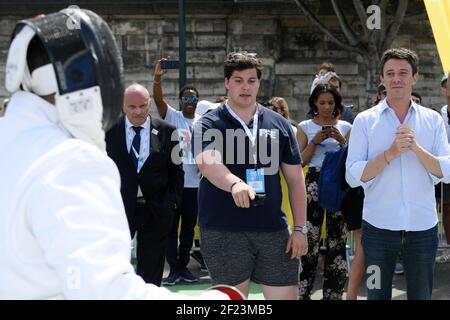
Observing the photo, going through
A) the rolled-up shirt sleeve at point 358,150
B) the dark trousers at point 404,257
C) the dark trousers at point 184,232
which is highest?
the rolled-up shirt sleeve at point 358,150

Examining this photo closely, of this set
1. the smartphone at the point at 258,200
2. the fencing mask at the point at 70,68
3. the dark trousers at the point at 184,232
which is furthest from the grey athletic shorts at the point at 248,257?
the dark trousers at the point at 184,232

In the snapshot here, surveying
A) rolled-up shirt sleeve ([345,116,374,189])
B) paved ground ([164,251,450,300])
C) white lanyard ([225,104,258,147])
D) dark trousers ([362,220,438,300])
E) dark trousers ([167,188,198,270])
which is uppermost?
white lanyard ([225,104,258,147])

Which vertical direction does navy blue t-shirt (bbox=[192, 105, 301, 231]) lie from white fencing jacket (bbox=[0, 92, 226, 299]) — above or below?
below

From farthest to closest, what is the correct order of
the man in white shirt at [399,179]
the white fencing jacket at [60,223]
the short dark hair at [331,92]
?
1. the short dark hair at [331,92]
2. the man in white shirt at [399,179]
3. the white fencing jacket at [60,223]

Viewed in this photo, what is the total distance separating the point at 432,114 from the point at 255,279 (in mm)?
1541

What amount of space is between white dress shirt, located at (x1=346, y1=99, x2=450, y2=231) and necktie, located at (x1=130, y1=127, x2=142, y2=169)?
1.99m

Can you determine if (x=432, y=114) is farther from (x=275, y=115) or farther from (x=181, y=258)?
(x=181, y=258)

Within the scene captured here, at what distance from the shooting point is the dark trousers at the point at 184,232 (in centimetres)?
817

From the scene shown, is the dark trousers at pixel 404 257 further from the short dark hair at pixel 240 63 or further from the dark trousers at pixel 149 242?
the dark trousers at pixel 149 242

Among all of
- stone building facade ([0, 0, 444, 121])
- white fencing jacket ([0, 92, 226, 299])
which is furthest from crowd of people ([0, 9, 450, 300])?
stone building facade ([0, 0, 444, 121])

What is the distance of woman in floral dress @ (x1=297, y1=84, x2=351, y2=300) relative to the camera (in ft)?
21.2

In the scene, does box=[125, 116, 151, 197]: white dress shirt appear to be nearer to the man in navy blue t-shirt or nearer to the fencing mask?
the man in navy blue t-shirt

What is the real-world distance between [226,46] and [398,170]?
14.2m

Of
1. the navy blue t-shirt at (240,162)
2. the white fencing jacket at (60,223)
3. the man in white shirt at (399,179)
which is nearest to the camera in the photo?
the white fencing jacket at (60,223)
